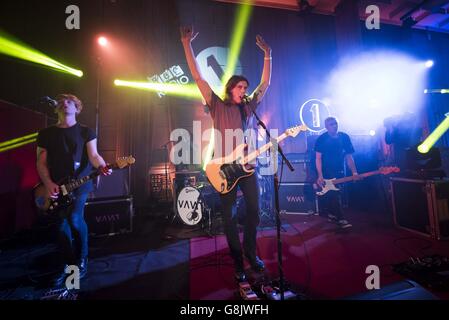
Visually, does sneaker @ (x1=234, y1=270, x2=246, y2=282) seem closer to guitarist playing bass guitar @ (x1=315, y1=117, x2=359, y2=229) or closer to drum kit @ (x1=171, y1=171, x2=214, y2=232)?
drum kit @ (x1=171, y1=171, x2=214, y2=232)

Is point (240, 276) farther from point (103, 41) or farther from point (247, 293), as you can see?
point (103, 41)

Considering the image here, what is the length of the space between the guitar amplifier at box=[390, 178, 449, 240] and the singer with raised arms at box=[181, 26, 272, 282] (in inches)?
112

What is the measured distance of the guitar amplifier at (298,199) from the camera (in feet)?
15.8

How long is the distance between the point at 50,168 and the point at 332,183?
4.33m

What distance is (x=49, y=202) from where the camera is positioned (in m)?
2.31

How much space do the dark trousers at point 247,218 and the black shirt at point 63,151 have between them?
1.71m

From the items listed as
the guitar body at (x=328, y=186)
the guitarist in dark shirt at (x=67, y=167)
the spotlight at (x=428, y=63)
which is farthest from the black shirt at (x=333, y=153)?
the spotlight at (x=428, y=63)

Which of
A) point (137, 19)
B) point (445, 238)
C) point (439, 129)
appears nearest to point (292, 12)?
point (137, 19)

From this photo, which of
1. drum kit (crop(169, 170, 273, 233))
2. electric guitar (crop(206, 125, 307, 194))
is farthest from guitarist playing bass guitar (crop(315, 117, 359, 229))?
electric guitar (crop(206, 125, 307, 194))

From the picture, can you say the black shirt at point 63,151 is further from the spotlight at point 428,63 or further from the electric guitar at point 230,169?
the spotlight at point 428,63

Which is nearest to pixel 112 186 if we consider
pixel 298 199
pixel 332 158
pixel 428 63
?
pixel 298 199

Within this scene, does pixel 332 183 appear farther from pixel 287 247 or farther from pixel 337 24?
pixel 337 24

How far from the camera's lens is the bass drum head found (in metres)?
4.26
